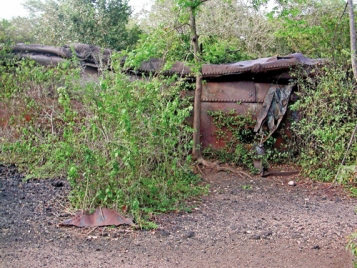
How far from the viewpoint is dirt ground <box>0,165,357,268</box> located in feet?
11.6

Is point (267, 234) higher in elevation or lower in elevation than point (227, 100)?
lower

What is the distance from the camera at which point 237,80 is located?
25.4ft

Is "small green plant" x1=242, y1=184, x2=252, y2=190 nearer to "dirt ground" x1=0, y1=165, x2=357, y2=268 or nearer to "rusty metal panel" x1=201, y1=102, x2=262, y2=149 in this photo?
"dirt ground" x1=0, y1=165, x2=357, y2=268

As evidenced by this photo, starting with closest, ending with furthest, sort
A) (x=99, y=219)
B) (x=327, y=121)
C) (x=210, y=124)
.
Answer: (x=99, y=219) → (x=327, y=121) → (x=210, y=124)

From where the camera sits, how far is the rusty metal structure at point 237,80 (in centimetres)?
740

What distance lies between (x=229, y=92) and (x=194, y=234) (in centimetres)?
404

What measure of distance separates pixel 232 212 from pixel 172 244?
4.37 ft

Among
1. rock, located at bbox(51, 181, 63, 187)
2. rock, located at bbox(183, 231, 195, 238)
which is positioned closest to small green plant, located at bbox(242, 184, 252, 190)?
rock, located at bbox(183, 231, 195, 238)

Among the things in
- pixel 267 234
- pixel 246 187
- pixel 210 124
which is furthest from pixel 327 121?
pixel 267 234

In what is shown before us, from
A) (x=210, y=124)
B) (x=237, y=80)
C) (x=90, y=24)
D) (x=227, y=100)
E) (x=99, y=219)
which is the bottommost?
(x=99, y=219)

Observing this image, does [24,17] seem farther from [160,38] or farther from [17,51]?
[160,38]

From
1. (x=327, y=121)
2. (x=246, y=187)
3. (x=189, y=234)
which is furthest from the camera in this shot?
(x=327, y=121)

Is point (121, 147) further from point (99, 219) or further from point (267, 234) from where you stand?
point (267, 234)

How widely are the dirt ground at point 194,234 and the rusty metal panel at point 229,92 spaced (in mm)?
2345
